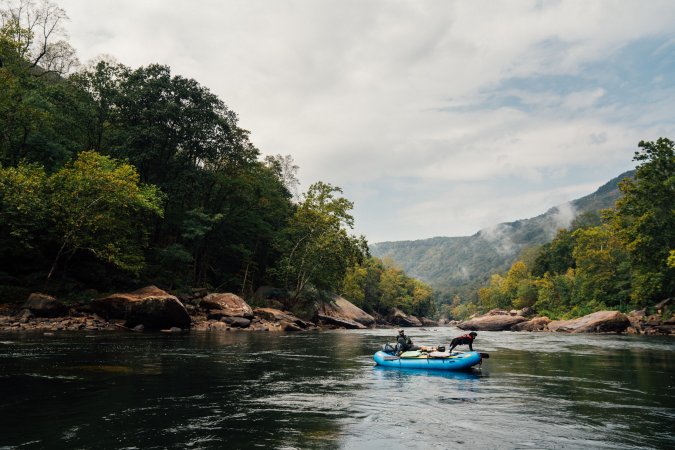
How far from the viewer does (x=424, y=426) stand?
8953mm

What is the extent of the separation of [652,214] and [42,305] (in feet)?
162

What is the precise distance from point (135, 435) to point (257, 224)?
44.9 metres

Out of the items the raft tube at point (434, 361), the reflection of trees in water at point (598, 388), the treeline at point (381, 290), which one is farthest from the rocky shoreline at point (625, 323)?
the treeline at point (381, 290)

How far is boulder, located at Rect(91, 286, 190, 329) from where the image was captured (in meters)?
30.5

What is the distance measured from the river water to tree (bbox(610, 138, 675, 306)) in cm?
2456

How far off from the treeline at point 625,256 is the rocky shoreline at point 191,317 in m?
3.57

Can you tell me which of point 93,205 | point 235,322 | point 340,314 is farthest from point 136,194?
point 340,314

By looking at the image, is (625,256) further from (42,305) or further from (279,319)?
(42,305)

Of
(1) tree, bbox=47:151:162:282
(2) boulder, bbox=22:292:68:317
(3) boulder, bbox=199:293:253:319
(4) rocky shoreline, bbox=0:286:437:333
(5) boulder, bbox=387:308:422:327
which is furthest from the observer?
(5) boulder, bbox=387:308:422:327

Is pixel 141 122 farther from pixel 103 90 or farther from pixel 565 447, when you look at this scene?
pixel 565 447

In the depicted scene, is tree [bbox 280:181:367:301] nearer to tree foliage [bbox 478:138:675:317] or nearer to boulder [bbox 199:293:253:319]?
boulder [bbox 199:293:253:319]

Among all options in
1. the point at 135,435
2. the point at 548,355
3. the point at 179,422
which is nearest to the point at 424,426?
the point at 179,422

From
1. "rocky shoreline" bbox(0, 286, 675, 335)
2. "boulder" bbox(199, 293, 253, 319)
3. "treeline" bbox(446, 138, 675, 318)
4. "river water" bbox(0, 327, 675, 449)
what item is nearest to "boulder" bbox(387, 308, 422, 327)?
"treeline" bbox(446, 138, 675, 318)

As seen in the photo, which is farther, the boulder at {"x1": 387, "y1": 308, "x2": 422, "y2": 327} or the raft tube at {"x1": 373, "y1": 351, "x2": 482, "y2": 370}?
the boulder at {"x1": 387, "y1": 308, "x2": 422, "y2": 327}
